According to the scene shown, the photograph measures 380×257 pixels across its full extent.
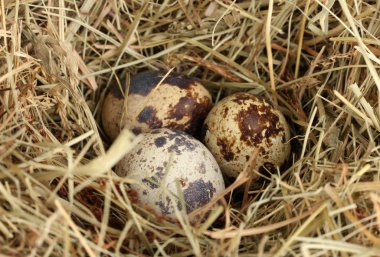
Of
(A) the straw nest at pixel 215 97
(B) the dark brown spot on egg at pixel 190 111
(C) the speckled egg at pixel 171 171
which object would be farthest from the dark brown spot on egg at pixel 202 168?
(B) the dark brown spot on egg at pixel 190 111

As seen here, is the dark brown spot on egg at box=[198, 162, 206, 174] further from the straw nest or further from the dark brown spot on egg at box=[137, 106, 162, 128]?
the dark brown spot on egg at box=[137, 106, 162, 128]

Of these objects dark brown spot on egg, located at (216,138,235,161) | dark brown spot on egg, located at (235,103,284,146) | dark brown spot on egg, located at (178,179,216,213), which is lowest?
dark brown spot on egg, located at (178,179,216,213)

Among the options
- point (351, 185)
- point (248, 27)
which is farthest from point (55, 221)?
point (248, 27)

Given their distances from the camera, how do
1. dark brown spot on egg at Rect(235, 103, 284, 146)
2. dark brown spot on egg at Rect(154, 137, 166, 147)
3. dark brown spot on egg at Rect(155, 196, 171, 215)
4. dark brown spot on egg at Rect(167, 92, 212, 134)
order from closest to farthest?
dark brown spot on egg at Rect(155, 196, 171, 215), dark brown spot on egg at Rect(154, 137, 166, 147), dark brown spot on egg at Rect(235, 103, 284, 146), dark brown spot on egg at Rect(167, 92, 212, 134)

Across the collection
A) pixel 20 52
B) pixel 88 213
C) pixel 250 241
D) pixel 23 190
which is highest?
pixel 20 52

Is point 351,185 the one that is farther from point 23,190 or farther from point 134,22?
point 134,22

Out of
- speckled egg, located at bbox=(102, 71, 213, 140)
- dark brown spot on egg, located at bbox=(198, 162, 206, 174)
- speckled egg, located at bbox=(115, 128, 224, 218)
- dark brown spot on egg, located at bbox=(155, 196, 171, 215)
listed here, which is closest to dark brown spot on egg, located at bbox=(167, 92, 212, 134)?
A: speckled egg, located at bbox=(102, 71, 213, 140)

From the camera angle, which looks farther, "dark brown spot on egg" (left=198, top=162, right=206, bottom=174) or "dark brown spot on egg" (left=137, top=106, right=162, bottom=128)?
"dark brown spot on egg" (left=137, top=106, right=162, bottom=128)
